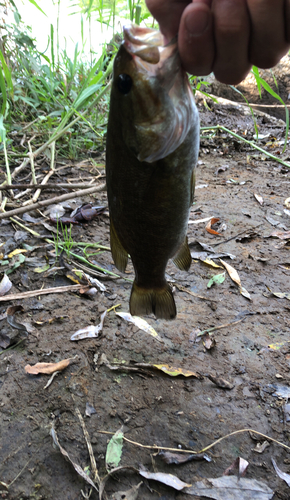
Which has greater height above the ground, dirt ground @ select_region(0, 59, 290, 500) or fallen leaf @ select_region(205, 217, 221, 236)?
fallen leaf @ select_region(205, 217, 221, 236)

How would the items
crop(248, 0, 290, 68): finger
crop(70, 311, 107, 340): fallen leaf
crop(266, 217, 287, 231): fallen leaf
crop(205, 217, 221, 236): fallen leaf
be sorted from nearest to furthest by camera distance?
crop(248, 0, 290, 68): finger, crop(70, 311, 107, 340): fallen leaf, crop(205, 217, 221, 236): fallen leaf, crop(266, 217, 287, 231): fallen leaf

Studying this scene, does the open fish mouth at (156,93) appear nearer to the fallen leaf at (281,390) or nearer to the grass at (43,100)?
the fallen leaf at (281,390)

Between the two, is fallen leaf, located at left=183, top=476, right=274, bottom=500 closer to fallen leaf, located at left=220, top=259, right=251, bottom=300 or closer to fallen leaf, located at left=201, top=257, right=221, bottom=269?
fallen leaf, located at left=220, top=259, right=251, bottom=300

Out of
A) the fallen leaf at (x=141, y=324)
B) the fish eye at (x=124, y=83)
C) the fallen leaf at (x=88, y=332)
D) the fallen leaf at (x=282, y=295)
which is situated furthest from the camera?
the fallen leaf at (x=282, y=295)

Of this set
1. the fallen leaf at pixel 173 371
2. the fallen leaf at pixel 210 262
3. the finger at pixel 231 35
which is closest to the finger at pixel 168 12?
the finger at pixel 231 35

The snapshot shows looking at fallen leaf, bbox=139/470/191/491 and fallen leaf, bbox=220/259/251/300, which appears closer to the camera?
fallen leaf, bbox=139/470/191/491

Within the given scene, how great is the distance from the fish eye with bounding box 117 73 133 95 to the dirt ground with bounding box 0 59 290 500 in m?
1.47

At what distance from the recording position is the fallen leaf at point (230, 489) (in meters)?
1.41

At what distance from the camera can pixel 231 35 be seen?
3.28ft

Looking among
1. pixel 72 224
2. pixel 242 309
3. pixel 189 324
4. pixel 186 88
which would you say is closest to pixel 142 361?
pixel 189 324

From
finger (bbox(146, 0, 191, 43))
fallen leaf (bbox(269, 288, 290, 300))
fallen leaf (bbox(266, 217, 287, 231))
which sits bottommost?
fallen leaf (bbox(269, 288, 290, 300))

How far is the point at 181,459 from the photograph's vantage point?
1529mm

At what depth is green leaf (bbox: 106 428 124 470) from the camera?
1505 mm

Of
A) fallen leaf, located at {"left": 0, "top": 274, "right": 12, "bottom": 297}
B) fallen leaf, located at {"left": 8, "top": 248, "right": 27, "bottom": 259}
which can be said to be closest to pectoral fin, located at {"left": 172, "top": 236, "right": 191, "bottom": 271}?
fallen leaf, located at {"left": 0, "top": 274, "right": 12, "bottom": 297}
